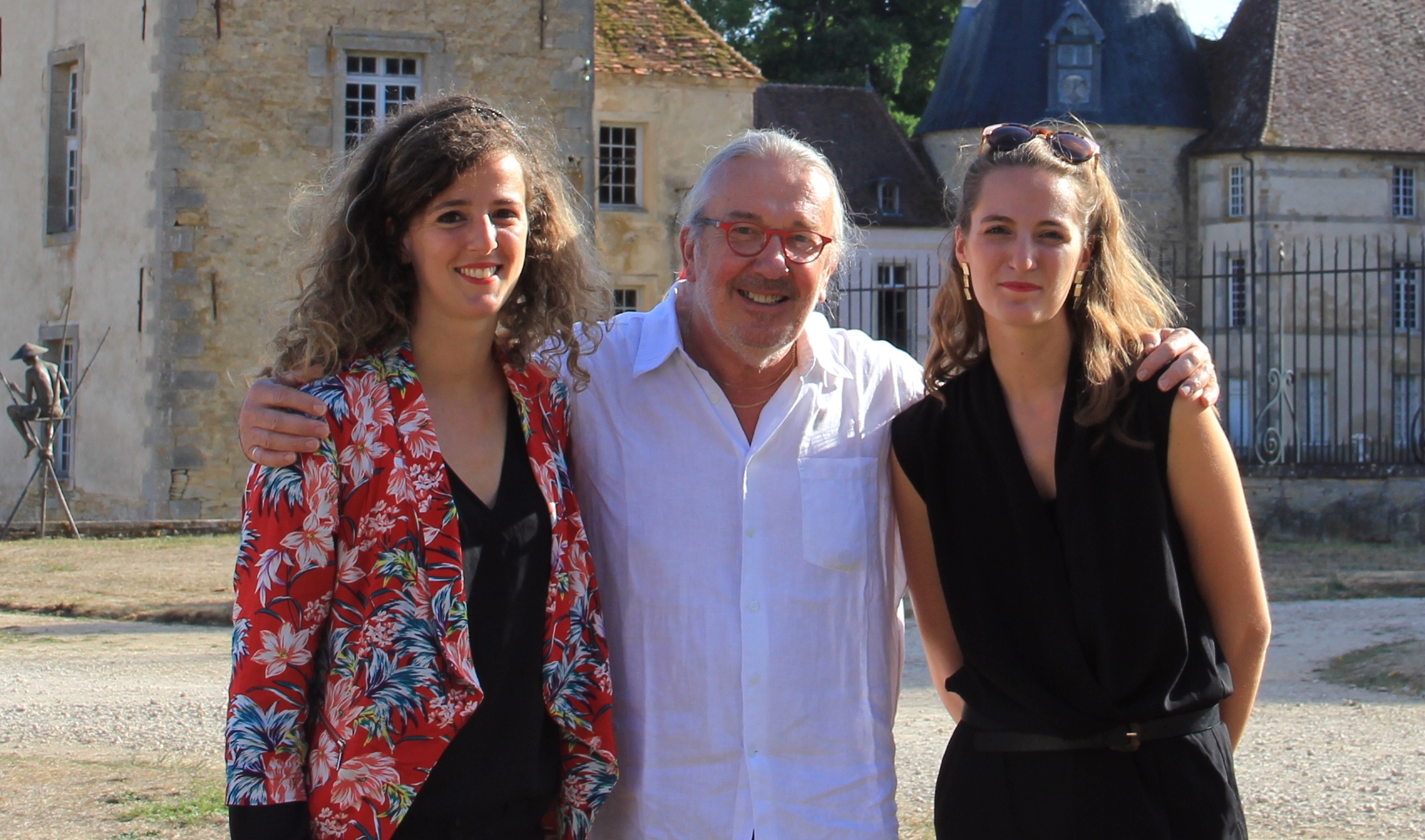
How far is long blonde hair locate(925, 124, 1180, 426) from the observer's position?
2682 millimetres

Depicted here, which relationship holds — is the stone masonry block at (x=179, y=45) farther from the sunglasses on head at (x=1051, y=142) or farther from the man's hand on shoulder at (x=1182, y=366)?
the man's hand on shoulder at (x=1182, y=366)

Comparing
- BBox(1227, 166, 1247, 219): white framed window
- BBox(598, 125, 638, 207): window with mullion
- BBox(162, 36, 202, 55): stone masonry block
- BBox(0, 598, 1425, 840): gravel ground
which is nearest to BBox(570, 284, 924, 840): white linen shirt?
BBox(0, 598, 1425, 840): gravel ground

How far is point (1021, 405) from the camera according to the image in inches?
109

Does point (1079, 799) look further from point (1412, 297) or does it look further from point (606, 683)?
point (1412, 297)

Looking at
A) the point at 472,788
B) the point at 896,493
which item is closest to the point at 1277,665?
the point at 896,493

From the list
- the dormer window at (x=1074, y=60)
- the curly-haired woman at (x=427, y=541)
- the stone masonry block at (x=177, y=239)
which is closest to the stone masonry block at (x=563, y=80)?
the stone masonry block at (x=177, y=239)

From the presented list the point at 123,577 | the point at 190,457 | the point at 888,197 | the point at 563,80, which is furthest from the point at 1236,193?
the point at 123,577

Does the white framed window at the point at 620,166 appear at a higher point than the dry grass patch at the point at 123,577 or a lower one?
higher

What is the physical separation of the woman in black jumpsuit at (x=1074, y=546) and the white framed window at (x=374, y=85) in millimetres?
16196

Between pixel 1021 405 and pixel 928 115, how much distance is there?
1172 inches

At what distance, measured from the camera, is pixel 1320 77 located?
1167 inches

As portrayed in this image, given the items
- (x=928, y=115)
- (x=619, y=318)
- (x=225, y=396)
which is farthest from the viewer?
(x=928, y=115)

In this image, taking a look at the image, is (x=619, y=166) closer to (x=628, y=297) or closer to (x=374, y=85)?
(x=628, y=297)

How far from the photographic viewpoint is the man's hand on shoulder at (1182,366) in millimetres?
2598
